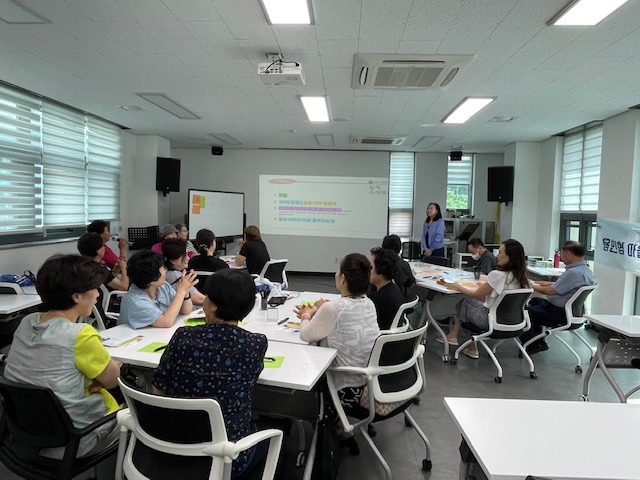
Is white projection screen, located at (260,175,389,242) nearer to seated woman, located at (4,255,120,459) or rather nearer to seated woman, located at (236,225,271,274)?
seated woman, located at (236,225,271,274)

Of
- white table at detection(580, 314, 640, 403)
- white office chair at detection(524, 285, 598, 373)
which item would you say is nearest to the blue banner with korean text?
white office chair at detection(524, 285, 598, 373)

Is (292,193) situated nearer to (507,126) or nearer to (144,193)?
(144,193)

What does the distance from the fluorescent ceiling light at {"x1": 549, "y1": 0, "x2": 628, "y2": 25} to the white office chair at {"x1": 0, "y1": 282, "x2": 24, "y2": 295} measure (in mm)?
4928

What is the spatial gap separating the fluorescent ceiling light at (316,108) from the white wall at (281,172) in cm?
286

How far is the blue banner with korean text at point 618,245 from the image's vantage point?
4.60 m

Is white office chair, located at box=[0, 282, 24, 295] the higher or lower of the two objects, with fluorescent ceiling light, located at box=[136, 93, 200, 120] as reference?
lower

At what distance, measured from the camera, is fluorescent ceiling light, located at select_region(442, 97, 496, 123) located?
15.4 ft

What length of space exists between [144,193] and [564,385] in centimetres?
720

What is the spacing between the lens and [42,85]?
14.8ft

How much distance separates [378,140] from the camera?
7398mm

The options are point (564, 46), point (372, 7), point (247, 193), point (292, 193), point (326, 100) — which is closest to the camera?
point (372, 7)

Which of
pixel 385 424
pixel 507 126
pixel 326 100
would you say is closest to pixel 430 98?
pixel 326 100

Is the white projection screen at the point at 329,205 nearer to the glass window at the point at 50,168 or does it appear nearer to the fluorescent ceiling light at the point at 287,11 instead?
the glass window at the point at 50,168

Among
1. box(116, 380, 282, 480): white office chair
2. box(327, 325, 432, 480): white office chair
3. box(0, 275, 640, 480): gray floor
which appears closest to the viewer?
box(116, 380, 282, 480): white office chair
